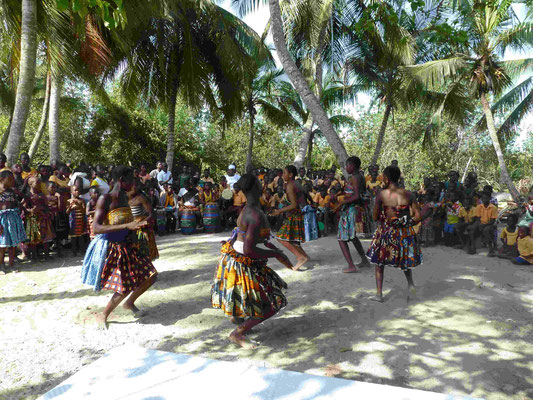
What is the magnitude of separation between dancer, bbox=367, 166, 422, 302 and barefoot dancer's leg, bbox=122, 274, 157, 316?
2.57m

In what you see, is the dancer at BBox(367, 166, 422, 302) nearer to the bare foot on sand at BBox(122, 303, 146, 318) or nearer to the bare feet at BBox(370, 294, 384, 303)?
the bare feet at BBox(370, 294, 384, 303)

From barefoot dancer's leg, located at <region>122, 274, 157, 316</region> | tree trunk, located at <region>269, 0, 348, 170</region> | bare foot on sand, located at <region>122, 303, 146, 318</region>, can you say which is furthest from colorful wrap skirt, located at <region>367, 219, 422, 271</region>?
bare foot on sand, located at <region>122, 303, 146, 318</region>

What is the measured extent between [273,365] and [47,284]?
408 centimetres

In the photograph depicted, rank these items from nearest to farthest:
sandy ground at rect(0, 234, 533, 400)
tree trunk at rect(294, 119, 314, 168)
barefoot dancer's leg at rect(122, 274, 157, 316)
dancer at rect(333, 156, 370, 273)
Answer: sandy ground at rect(0, 234, 533, 400) → barefoot dancer's leg at rect(122, 274, 157, 316) → dancer at rect(333, 156, 370, 273) → tree trunk at rect(294, 119, 314, 168)

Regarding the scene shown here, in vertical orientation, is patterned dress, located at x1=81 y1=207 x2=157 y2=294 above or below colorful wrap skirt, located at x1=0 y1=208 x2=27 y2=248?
below

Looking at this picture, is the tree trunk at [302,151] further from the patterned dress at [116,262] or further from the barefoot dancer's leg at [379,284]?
the patterned dress at [116,262]

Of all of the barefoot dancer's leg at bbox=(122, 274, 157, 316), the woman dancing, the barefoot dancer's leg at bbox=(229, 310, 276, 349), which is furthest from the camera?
the barefoot dancer's leg at bbox=(122, 274, 157, 316)

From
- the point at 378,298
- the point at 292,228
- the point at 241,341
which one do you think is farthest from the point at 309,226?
the point at 241,341

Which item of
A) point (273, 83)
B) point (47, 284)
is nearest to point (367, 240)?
point (47, 284)

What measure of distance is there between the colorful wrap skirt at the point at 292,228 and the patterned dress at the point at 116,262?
7.66 ft

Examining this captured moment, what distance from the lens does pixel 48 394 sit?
2848 millimetres

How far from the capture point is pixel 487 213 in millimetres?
7438

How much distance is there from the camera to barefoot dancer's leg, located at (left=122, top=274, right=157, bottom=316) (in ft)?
14.6

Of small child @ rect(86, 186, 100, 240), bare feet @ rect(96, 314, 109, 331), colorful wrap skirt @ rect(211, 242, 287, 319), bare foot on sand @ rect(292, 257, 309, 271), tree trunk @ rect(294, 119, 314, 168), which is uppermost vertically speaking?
tree trunk @ rect(294, 119, 314, 168)
